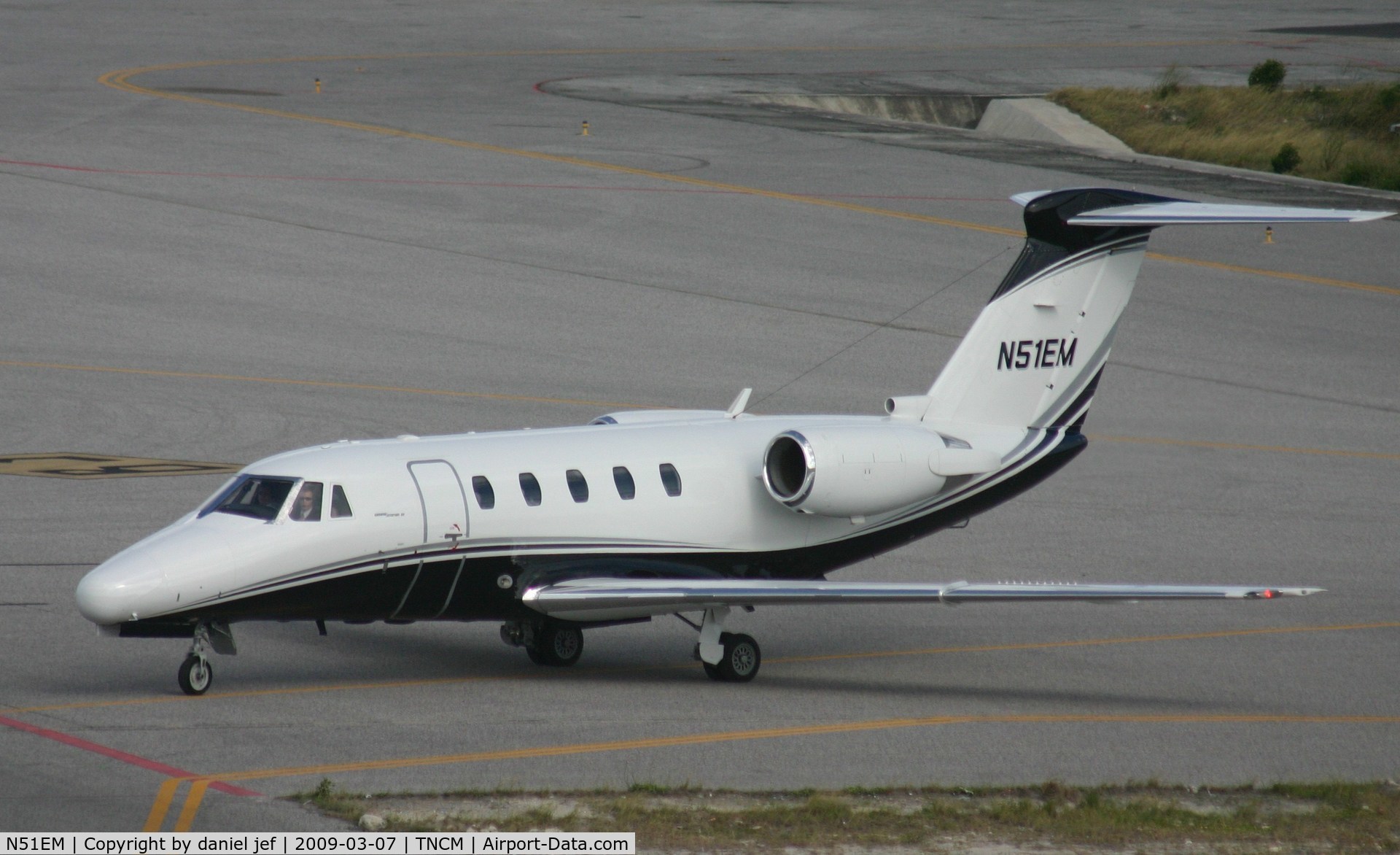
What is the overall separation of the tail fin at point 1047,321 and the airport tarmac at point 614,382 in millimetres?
2231

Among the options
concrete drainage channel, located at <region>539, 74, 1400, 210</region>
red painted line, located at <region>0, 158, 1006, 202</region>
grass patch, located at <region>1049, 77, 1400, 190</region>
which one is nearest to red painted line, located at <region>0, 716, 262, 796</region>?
red painted line, located at <region>0, 158, 1006, 202</region>

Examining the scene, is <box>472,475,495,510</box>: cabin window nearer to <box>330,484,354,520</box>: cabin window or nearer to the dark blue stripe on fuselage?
the dark blue stripe on fuselage

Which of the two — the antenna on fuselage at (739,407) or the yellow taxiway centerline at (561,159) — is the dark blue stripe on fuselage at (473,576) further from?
the yellow taxiway centerline at (561,159)

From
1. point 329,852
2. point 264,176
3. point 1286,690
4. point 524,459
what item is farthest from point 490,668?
point 264,176

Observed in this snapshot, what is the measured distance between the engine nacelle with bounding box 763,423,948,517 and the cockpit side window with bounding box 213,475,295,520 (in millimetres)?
5502

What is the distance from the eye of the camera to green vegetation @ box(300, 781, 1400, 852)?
1426 centimetres

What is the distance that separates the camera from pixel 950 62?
67625mm

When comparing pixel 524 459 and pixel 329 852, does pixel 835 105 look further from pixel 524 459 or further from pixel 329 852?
pixel 329 852

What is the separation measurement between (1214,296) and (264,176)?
2373 centimetres

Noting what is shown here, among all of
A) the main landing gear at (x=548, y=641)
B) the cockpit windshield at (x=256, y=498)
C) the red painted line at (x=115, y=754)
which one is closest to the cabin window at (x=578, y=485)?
the main landing gear at (x=548, y=641)

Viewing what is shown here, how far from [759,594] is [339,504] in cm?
445

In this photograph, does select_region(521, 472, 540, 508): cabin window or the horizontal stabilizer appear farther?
the horizontal stabilizer

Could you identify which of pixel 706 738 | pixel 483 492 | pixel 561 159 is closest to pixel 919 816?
pixel 706 738

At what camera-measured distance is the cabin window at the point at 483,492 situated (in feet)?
61.2
